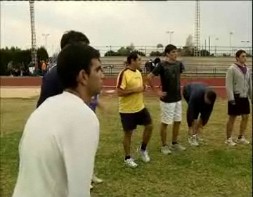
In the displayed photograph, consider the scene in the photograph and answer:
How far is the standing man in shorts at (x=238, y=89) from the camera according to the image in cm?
838

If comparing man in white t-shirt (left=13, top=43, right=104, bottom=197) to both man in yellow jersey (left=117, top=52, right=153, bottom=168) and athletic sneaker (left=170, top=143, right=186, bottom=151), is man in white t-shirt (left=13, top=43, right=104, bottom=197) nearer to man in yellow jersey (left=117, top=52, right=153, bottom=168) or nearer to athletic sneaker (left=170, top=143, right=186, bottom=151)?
man in yellow jersey (left=117, top=52, right=153, bottom=168)

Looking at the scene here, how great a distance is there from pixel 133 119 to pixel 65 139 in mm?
5017

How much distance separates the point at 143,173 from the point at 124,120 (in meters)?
0.78

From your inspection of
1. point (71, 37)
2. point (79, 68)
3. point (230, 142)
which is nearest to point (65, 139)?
point (79, 68)

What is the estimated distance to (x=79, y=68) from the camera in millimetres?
2031

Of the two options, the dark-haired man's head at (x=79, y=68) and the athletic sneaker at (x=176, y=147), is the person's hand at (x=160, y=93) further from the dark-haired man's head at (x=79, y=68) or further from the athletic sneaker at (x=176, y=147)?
the dark-haired man's head at (x=79, y=68)

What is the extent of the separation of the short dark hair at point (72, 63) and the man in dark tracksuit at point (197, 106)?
21.4 feet

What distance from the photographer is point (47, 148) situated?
1.95 meters

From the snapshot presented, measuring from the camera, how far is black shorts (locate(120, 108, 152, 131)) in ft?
22.6

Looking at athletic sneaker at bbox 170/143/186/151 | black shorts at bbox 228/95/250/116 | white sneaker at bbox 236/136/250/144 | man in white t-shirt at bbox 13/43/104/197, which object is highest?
man in white t-shirt at bbox 13/43/104/197

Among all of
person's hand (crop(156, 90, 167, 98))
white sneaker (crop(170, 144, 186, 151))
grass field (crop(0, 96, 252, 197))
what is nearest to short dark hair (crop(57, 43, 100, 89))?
grass field (crop(0, 96, 252, 197))

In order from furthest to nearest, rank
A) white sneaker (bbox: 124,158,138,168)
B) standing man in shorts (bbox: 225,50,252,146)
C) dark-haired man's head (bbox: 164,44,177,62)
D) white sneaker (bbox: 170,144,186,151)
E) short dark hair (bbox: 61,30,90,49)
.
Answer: standing man in shorts (bbox: 225,50,252,146) → white sneaker (bbox: 170,144,186,151) → dark-haired man's head (bbox: 164,44,177,62) → white sneaker (bbox: 124,158,138,168) → short dark hair (bbox: 61,30,90,49)

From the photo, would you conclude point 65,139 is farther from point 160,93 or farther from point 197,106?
point 197,106

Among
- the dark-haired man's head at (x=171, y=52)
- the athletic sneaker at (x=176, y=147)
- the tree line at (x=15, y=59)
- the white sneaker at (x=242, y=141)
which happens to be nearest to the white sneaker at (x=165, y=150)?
the athletic sneaker at (x=176, y=147)
